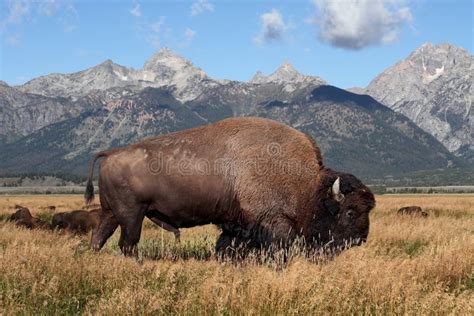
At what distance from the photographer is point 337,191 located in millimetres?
8703

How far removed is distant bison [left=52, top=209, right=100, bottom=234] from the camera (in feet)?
67.4

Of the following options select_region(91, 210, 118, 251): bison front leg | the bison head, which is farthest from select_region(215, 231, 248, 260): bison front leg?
select_region(91, 210, 118, 251): bison front leg

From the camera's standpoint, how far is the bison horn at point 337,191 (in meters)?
8.62

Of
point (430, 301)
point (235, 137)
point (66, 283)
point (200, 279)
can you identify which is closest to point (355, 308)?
point (430, 301)

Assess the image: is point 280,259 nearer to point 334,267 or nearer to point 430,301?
point 334,267

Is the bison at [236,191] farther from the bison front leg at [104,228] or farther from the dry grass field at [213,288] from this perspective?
the dry grass field at [213,288]

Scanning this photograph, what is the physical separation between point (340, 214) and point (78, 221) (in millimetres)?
14773

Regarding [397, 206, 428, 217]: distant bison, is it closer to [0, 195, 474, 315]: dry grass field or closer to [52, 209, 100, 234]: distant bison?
[52, 209, 100, 234]: distant bison

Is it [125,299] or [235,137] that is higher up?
[235,137]

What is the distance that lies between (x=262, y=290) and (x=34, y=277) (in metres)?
2.64

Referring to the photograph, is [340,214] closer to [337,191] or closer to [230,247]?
[337,191]

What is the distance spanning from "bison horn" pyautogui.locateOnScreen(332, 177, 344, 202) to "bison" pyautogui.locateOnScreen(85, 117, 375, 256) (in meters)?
0.02

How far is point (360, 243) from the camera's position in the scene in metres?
8.95

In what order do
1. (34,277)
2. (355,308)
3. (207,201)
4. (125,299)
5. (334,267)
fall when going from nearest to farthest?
(125,299) → (355,308) → (34,277) → (334,267) → (207,201)
